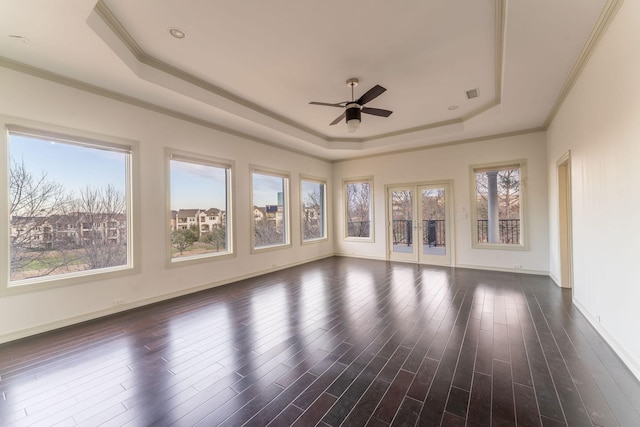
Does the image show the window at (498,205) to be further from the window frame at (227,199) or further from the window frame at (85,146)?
the window frame at (85,146)

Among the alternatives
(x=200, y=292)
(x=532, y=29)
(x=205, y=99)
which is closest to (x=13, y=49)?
(x=205, y=99)

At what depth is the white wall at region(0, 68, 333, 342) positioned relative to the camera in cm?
310

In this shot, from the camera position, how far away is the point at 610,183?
8.60 feet

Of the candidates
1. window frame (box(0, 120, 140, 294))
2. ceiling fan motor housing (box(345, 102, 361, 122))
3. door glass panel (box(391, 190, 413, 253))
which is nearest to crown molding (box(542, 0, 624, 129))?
ceiling fan motor housing (box(345, 102, 361, 122))

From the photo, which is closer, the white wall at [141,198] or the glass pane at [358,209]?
Answer: the white wall at [141,198]

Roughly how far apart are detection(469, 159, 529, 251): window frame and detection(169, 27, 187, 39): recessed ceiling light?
243 inches

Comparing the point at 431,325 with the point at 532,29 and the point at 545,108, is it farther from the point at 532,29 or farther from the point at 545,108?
the point at 545,108

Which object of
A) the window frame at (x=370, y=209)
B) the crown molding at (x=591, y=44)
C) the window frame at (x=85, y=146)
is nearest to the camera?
the crown molding at (x=591, y=44)

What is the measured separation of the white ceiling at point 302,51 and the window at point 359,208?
326 cm

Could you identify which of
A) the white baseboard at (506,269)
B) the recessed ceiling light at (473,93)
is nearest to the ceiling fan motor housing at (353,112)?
the recessed ceiling light at (473,93)

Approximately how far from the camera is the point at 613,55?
2469 millimetres

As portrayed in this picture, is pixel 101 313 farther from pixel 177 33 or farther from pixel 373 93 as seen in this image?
pixel 373 93

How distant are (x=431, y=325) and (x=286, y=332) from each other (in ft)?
5.67

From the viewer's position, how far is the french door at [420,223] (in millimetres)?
6742
